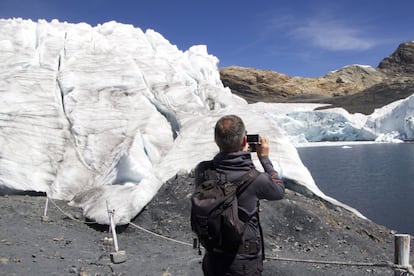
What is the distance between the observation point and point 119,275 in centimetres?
554

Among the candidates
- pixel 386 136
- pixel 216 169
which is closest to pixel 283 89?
pixel 386 136

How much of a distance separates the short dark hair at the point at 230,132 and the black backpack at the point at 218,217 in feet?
0.67

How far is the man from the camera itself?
243 cm

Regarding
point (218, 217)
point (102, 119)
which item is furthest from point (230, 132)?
point (102, 119)

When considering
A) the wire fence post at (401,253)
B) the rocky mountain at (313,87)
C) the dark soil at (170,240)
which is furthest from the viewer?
the rocky mountain at (313,87)

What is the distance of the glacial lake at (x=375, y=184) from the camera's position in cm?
1329

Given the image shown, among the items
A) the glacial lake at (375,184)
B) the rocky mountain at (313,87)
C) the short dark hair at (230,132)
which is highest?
the rocky mountain at (313,87)

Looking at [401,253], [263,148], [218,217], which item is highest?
[263,148]

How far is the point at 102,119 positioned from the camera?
1142 centimetres

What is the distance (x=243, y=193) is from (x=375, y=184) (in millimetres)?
17837

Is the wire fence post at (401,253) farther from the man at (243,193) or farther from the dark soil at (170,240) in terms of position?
the dark soil at (170,240)

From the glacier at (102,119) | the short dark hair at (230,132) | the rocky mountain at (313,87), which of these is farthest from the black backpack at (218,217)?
the rocky mountain at (313,87)

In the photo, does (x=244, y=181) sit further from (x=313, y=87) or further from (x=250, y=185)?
(x=313, y=87)

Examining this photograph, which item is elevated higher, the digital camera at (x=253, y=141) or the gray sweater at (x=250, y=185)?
the digital camera at (x=253, y=141)
